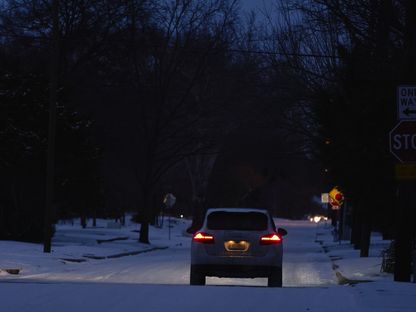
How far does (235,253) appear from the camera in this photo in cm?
1955

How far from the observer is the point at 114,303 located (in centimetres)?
1318

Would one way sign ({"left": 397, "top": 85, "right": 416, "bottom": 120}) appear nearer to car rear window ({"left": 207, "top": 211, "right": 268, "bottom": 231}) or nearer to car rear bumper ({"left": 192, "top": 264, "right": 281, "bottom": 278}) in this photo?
Answer: car rear window ({"left": 207, "top": 211, "right": 268, "bottom": 231})

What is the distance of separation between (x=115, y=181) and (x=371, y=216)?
45522 mm

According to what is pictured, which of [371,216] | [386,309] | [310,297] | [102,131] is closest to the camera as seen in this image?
[386,309]

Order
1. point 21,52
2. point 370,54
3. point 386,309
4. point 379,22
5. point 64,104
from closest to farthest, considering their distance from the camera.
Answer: point 386,309 < point 379,22 < point 370,54 < point 64,104 < point 21,52

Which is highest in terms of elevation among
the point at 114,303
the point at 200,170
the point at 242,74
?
the point at 242,74

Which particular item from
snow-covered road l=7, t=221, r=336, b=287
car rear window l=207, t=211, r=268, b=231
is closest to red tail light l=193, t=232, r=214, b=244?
car rear window l=207, t=211, r=268, b=231

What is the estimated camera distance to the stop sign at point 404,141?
17.7 meters

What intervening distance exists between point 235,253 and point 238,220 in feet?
2.60

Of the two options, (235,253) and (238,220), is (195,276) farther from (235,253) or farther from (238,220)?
(238,220)

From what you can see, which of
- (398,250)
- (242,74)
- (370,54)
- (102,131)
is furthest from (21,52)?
(398,250)

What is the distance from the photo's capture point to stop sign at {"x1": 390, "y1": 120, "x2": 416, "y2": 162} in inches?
695

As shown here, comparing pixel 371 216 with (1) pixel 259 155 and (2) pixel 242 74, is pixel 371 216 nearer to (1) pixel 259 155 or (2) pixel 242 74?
(2) pixel 242 74

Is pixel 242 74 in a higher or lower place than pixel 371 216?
higher
